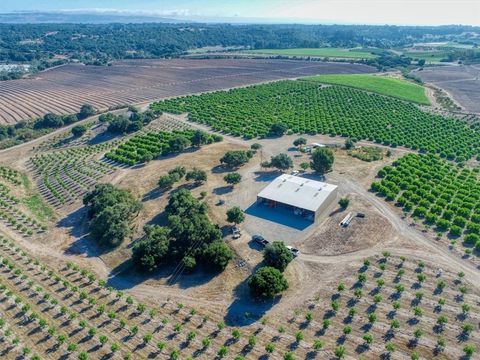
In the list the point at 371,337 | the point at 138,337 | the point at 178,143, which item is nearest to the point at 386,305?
the point at 371,337

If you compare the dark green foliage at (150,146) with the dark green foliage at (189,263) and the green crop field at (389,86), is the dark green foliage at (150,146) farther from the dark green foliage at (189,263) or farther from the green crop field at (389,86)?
the green crop field at (389,86)

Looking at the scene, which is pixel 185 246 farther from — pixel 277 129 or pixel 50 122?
pixel 50 122

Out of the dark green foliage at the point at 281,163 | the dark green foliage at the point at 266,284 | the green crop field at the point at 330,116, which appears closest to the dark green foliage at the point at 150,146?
the green crop field at the point at 330,116

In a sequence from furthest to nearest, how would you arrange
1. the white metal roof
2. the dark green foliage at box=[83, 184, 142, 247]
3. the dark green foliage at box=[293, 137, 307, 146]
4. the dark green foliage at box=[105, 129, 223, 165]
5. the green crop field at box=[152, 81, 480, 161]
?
the green crop field at box=[152, 81, 480, 161], the dark green foliage at box=[293, 137, 307, 146], the dark green foliage at box=[105, 129, 223, 165], the white metal roof, the dark green foliage at box=[83, 184, 142, 247]

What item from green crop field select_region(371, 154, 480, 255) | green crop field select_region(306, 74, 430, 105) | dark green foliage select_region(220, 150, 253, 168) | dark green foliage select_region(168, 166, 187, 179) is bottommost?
dark green foliage select_region(168, 166, 187, 179)

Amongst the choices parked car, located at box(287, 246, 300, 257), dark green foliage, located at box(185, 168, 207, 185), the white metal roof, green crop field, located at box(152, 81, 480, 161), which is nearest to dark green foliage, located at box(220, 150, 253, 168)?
dark green foliage, located at box(185, 168, 207, 185)

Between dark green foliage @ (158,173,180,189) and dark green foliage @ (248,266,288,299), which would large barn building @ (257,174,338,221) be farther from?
dark green foliage @ (248,266,288,299)
